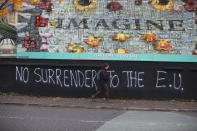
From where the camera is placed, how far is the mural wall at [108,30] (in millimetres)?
15281

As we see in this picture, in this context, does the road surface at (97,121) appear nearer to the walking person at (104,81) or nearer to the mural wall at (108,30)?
the walking person at (104,81)

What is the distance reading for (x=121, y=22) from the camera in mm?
15680

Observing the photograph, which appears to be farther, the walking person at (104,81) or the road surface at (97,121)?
the walking person at (104,81)

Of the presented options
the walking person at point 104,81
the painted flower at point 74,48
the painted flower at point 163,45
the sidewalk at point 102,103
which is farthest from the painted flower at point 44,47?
the painted flower at point 163,45

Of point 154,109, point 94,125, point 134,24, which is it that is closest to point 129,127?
point 94,125

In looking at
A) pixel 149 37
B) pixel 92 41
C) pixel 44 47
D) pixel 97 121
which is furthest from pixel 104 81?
pixel 97 121

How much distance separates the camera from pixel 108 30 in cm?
1568

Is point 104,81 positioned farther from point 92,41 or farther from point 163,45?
point 163,45

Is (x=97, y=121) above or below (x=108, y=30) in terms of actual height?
below

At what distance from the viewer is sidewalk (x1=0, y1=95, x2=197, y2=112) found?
12805 mm

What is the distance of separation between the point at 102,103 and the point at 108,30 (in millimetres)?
3793

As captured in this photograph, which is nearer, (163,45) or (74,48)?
(163,45)

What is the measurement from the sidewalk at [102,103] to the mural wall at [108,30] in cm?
210

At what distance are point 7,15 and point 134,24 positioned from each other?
6.49 m
